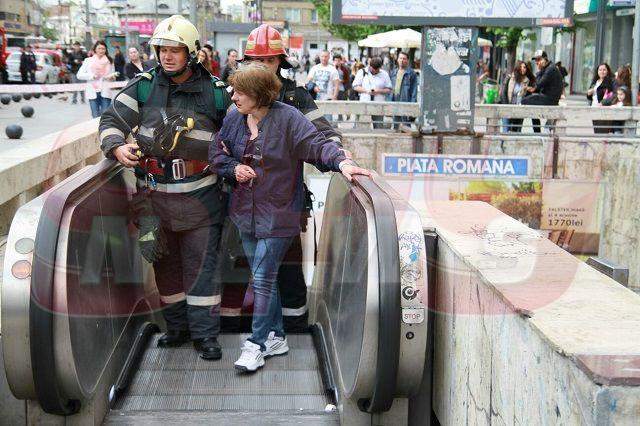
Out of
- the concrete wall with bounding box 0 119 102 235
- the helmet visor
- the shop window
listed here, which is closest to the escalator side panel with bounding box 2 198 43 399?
the helmet visor

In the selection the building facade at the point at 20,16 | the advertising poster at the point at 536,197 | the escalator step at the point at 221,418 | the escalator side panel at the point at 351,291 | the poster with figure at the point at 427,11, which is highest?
the building facade at the point at 20,16

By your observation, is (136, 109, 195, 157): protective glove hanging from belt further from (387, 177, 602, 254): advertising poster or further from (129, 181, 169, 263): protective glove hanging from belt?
(387, 177, 602, 254): advertising poster

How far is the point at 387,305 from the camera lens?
353 cm

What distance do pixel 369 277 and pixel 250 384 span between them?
1.20m

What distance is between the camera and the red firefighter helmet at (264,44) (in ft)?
16.4

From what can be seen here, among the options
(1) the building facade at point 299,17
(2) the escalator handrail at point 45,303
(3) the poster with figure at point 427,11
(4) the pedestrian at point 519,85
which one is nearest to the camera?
(2) the escalator handrail at point 45,303

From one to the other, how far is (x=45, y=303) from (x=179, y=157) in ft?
4.92

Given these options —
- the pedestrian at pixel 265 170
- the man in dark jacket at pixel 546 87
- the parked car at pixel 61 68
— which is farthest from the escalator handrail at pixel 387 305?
the parked car at pixel 61 68

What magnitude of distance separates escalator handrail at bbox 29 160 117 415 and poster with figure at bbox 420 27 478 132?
1175cm

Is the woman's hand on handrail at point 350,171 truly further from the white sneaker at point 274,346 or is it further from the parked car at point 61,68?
the parked car at point 61,68

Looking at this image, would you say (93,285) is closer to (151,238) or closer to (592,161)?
(151,238)

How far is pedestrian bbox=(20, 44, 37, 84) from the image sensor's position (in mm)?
33506

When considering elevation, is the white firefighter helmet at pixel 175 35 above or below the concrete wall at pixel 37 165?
above

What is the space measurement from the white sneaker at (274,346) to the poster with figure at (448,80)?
10386 millimetres
